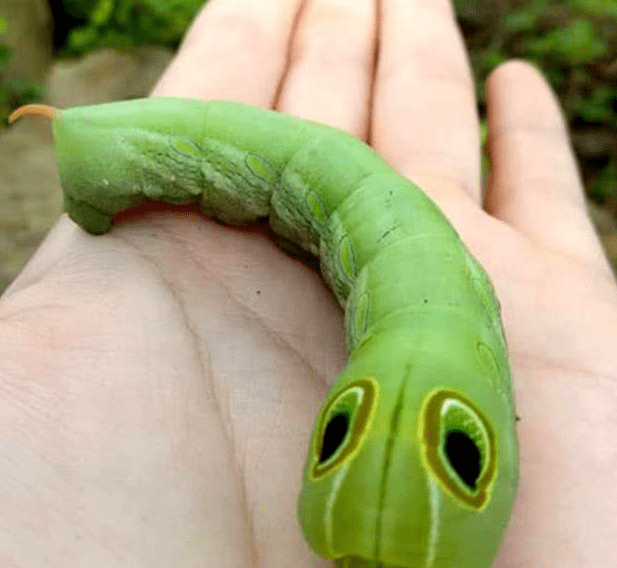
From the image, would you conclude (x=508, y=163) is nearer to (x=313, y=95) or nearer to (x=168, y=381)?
(x=313, y=95)

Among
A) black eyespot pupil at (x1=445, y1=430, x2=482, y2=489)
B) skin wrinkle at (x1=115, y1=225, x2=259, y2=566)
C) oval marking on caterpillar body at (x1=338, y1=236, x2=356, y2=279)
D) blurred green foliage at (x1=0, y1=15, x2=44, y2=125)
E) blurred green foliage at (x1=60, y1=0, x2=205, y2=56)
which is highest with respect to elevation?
black eyespot pupil at (x1=445, y1=430, x2=482, y2=489)

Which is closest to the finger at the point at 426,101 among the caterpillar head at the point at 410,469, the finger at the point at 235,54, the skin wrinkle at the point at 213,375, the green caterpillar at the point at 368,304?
the finger at the point at 235,54

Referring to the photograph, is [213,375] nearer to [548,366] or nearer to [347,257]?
[347,257]

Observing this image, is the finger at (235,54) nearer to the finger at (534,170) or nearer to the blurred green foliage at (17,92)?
the finger at (534,170)

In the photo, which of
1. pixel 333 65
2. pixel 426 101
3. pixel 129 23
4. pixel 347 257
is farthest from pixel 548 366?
pixel 129 23

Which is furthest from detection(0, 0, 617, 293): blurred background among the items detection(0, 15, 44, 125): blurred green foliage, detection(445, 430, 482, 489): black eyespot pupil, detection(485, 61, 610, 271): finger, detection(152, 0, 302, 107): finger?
detection(445, 430, 482, 489): black eyespot pupil

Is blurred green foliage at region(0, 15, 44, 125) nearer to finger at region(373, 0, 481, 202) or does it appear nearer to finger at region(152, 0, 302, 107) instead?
finger at region(152, 0, 302, 107)

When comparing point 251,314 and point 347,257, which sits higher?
point 347,257
